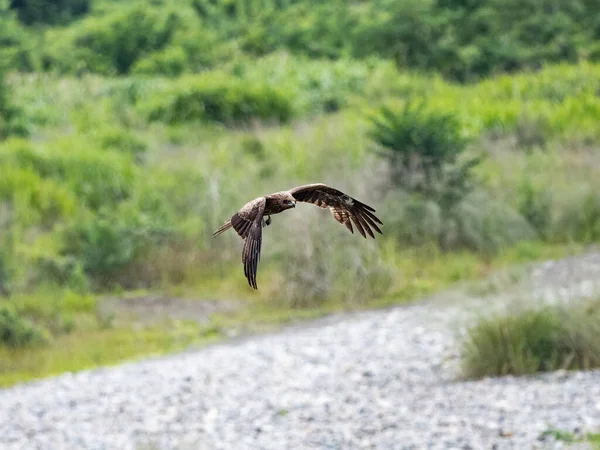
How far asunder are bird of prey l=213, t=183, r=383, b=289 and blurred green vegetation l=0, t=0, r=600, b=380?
8.07 m

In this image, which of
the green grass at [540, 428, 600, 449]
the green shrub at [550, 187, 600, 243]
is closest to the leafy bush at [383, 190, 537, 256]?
the green shrub at [550, 187, 600, 243]

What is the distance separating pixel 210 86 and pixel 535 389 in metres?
14.4

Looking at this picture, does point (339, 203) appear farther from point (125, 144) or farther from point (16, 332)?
point (125, 144)

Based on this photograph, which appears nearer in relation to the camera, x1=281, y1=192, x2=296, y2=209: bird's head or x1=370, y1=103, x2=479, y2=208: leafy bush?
x1=281, y1=192, x2=296, y2=209: bird's head

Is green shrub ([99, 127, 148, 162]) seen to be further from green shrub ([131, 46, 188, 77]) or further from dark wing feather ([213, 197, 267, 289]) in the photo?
dark wing feather ([213, 197, 267, 289])

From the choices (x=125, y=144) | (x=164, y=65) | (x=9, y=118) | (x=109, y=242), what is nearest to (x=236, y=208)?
(x=109, y=242)

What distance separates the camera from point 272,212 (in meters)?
3.08

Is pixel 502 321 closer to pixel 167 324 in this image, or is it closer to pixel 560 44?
pixel 167 324

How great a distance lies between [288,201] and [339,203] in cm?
40

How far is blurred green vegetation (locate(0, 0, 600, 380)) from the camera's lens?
42.3 ft

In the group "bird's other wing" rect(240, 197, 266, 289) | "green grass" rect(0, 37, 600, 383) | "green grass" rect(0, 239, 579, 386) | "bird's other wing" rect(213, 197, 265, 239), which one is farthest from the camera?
"green grass" rect(0, 37, 600, 383)

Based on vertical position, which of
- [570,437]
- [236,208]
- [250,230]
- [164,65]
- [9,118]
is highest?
[164,65]

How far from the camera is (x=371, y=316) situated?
12227mm

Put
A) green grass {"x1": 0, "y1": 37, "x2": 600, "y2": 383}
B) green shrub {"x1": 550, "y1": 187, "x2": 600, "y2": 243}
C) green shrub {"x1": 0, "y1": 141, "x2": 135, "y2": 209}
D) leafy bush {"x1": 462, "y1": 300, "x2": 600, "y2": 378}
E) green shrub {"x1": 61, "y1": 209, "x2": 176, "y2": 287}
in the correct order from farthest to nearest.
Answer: green shrub {"x1": 0, "y1": 141, "x2": 135, "y2": 209} → green shrub {"x1": 550, "y1": 187, "x2": 600, "y2": 243} → green shrub {"x1": 61, "y1": 209, "x2": 176, "y2": 287} → green grass {"x1": 0, "y1": 37, "x2": 600, "y2": 383} → leafy bush {"x1": 462, "y1": 300, "x2": 600, "y2": 378}
